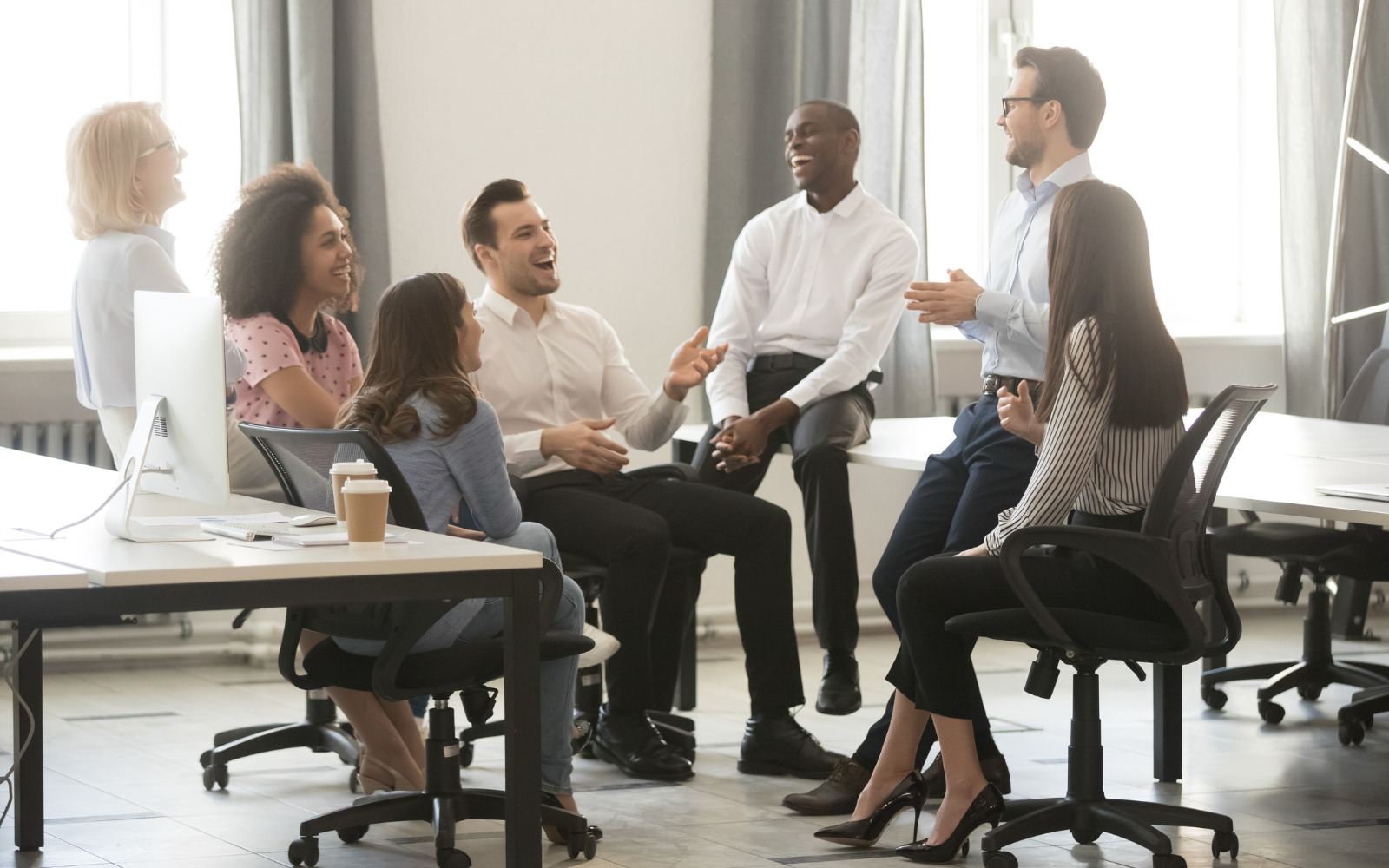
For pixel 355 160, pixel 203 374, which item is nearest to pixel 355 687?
pixel 203 374

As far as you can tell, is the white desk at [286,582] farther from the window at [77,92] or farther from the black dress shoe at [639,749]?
the window at [77,92]

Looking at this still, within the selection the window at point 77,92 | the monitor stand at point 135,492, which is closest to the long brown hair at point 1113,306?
the monitor stand at point 135,492

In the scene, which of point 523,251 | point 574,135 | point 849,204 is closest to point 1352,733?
point 849,204

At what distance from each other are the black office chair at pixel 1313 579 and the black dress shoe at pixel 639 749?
145 centimetres

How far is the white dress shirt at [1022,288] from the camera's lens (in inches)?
125

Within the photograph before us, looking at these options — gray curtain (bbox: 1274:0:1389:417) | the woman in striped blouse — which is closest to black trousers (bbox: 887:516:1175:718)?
the woman in striped blouse

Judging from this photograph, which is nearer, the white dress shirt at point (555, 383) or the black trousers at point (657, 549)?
the black trousers at point (657, 549)

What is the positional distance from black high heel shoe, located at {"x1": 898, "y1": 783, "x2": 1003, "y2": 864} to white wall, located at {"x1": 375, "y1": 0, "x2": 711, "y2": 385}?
254 cm

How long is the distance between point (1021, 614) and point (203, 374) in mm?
1361

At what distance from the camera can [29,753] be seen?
3.00 m

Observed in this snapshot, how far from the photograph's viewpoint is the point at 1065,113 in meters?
3.34

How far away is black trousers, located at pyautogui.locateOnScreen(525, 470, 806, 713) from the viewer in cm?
348

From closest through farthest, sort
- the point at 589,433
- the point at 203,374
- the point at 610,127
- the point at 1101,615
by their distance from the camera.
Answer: the point at 203,374, the point at 1101,615, the point at 589,433, the point at 610,127

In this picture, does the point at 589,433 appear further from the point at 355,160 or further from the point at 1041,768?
the point at 355,160
